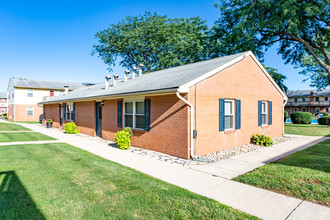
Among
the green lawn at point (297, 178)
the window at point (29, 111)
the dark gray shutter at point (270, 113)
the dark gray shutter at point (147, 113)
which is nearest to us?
the green lawn at point (297, 178)

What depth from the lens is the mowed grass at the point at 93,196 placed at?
3.23 meters

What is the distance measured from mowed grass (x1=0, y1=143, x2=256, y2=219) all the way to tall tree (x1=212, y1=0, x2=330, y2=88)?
1678cm

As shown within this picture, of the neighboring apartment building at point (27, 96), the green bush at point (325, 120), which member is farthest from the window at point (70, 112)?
the green bush at point (325, 120)

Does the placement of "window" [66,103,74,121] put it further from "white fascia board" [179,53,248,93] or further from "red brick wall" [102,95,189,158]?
"white fascia board" [179,53,248,93]

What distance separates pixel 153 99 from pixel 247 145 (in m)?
5.44

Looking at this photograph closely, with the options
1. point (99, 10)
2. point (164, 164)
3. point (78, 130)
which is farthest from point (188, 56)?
point (164, 164)

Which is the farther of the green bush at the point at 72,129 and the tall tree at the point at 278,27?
the tall tree at the point at 278,27

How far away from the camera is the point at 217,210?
3381 mm

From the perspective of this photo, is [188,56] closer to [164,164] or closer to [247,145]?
[247,145]

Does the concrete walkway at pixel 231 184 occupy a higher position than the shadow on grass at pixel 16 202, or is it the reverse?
the shadow on grass at pixel 16 202

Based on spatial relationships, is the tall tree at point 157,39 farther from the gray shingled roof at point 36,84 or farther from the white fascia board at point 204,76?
the white fascia board at point 204,76

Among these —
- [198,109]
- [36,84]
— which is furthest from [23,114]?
[198,109]

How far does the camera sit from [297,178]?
4.93m

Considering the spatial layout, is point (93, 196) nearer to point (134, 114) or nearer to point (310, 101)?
point (134, 114)
